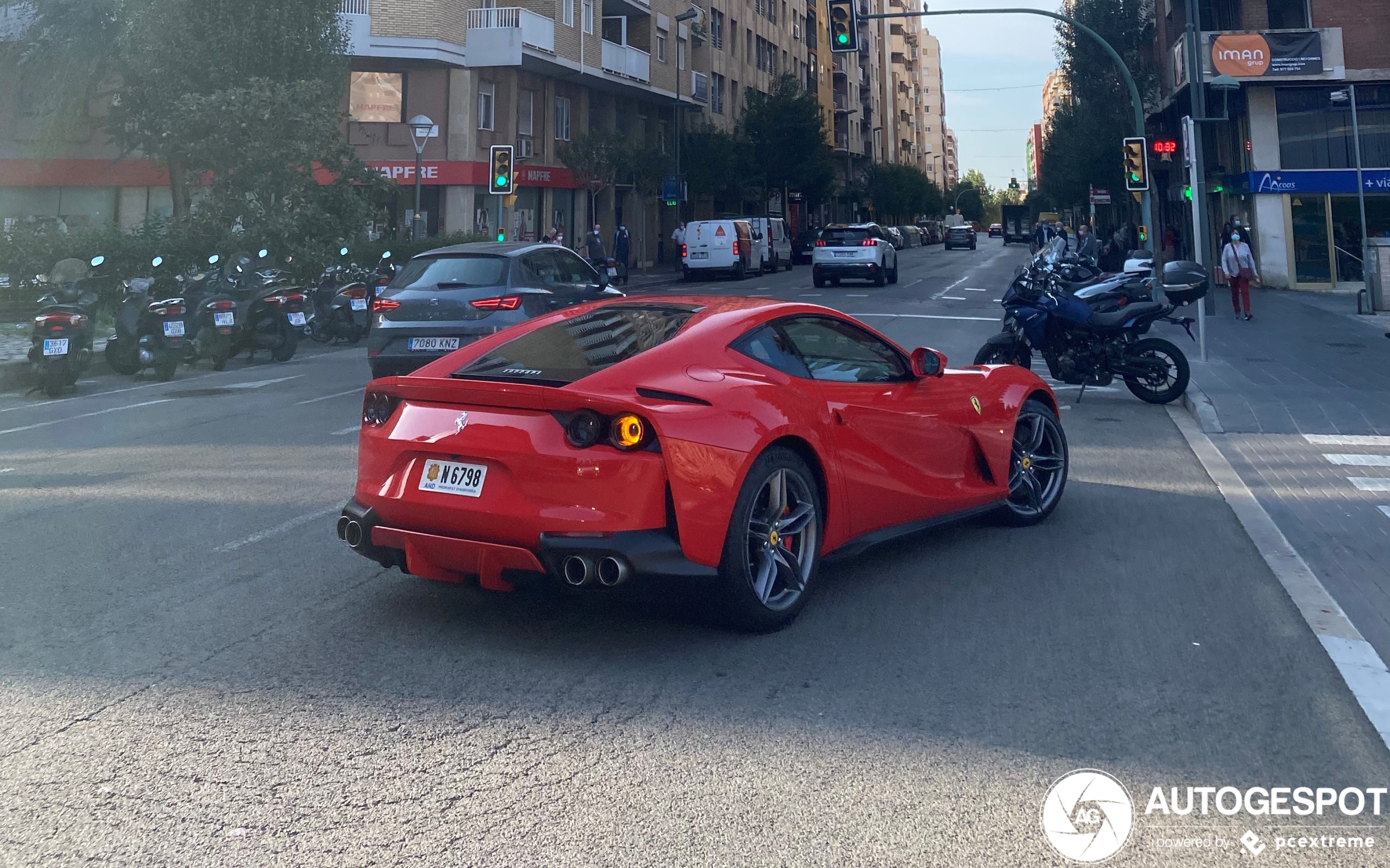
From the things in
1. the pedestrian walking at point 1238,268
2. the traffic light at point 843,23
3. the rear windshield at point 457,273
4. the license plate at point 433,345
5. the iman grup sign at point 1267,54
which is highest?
the iman grup sign at point 1267,54

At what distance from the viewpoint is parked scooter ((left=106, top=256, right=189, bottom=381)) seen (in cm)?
1545

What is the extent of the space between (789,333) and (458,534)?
5.81ft

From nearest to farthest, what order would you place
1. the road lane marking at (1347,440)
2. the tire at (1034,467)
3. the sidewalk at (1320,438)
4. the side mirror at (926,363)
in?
the side mirror at (926,363) → the sidewalk at (1320,438) → the tire at (1034,467) → the road lane marking at (1347,440)

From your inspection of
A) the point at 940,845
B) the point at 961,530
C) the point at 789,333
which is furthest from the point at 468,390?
the point at 961,530

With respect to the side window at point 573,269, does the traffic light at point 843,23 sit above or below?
above

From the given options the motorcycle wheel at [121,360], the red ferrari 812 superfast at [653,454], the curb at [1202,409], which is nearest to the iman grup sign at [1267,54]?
the curb at [1202,409]

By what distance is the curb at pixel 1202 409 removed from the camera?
11.1 meters

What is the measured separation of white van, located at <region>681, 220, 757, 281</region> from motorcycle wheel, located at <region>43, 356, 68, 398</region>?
2868 cm

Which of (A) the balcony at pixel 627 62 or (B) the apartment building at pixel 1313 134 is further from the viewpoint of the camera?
(A) the balcony at pixel 627 62

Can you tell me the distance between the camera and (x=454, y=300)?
13070mm

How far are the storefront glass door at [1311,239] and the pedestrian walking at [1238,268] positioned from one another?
1031 cm

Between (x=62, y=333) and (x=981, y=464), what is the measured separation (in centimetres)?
1112

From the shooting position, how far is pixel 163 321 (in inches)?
607

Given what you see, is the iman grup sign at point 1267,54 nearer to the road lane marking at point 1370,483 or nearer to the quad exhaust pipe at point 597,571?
the road lane marking at point 1370,483
